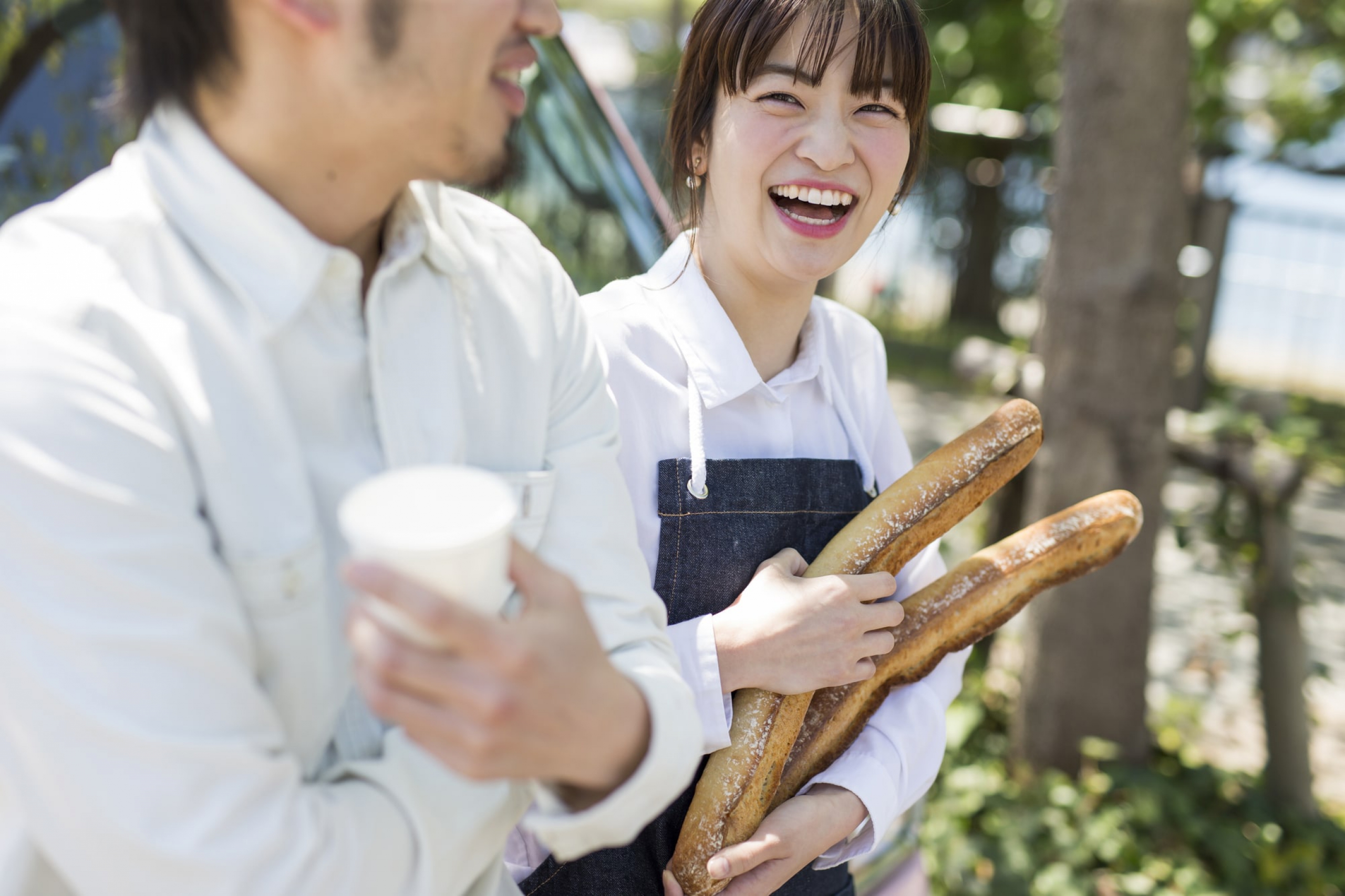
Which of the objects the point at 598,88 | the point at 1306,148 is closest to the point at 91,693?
the point at 598,88

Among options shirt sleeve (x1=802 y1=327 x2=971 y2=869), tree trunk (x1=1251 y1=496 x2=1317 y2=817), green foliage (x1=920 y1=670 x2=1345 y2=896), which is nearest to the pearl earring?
shirt sleeve (x1=802 y1=327 x2=971 y2=869)

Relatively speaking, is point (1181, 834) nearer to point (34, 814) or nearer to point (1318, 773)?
point (1318, 773)

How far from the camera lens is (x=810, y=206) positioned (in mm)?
1553

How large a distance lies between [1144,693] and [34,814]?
324 cm

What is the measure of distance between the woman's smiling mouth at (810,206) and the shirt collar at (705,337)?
0.17m

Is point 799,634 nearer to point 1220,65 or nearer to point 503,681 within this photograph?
point 503,681

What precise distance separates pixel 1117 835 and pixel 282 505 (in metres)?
2.91

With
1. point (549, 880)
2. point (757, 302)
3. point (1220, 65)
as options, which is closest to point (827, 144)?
point (757, 302)

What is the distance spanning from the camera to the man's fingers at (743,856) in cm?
131

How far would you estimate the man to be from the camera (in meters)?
0.78

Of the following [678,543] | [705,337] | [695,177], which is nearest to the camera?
[678,543]

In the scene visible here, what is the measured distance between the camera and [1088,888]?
9.27ft

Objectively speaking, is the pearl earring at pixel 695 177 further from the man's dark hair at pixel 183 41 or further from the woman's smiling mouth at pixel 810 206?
the man's dark hair at pixel 183 41

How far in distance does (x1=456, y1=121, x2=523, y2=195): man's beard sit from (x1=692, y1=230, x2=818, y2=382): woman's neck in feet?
1.78
